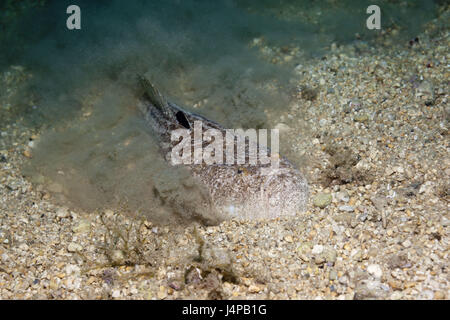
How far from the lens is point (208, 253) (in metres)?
3.65

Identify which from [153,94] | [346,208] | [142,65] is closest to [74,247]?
[153,94]

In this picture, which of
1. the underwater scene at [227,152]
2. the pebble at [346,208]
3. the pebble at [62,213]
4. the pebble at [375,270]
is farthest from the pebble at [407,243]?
the pebble at [62,213]

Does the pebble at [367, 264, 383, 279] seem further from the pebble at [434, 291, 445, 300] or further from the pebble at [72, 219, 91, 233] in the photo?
the pebble at [72, 219, 91, 233]

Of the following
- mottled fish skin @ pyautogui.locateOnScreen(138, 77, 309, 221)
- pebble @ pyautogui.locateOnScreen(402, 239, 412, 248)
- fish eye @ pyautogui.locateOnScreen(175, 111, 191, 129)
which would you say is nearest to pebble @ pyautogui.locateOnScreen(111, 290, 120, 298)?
mottled fish skin @ pyautogui.locateOnScreen(138, 77, 309, 221)

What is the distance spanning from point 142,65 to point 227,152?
3384 mm

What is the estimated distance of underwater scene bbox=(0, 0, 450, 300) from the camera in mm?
3449

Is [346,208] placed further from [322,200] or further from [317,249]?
[317,249]

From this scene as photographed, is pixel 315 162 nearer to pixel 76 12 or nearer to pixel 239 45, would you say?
pixel 239 45

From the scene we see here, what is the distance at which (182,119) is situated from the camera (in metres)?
4.87

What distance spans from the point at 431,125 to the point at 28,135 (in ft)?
22.2

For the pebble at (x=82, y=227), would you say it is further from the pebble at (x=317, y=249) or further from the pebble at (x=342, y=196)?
the pebble at (x=342, y=196)

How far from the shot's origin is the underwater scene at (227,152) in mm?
3449

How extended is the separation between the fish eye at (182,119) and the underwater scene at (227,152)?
20 mm

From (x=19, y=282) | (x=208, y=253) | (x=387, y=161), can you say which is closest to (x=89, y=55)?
(x=19, y=282)
